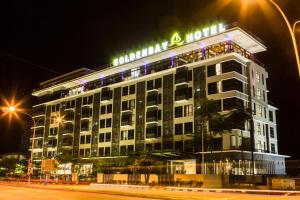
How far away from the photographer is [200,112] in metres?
52.0

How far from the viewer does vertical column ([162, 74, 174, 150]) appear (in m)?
63.3

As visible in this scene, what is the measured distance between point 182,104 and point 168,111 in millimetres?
3464

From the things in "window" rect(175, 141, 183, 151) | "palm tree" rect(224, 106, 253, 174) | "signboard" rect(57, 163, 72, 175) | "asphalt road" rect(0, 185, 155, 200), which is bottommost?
"asphalt road" rect(0, 185, 155, 200)

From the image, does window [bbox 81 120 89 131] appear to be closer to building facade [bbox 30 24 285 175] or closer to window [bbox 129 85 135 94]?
building facade [bbox 30 24 285 175]

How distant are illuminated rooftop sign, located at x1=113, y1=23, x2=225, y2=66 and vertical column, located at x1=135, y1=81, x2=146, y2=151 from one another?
5.88 m

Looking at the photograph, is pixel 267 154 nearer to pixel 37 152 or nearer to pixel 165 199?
pixel 165 199

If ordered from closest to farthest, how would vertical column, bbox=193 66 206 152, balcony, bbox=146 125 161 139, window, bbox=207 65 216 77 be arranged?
vertical column, bbox=193 66 206 152 → window, bbox=207 65 216 77 → balcony, bbox=146 125 161 139

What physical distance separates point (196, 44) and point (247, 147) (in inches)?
774

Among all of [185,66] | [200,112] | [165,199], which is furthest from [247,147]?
[165,199]

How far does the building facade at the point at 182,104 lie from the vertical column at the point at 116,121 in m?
0.22

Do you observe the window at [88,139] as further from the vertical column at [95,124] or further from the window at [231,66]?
the window at [231,66]

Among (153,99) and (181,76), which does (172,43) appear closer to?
(181,76)

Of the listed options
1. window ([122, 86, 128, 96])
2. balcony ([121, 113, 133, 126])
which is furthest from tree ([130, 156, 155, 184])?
window ([122, 86, 128, 96])

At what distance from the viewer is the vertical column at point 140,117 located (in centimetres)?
6838
